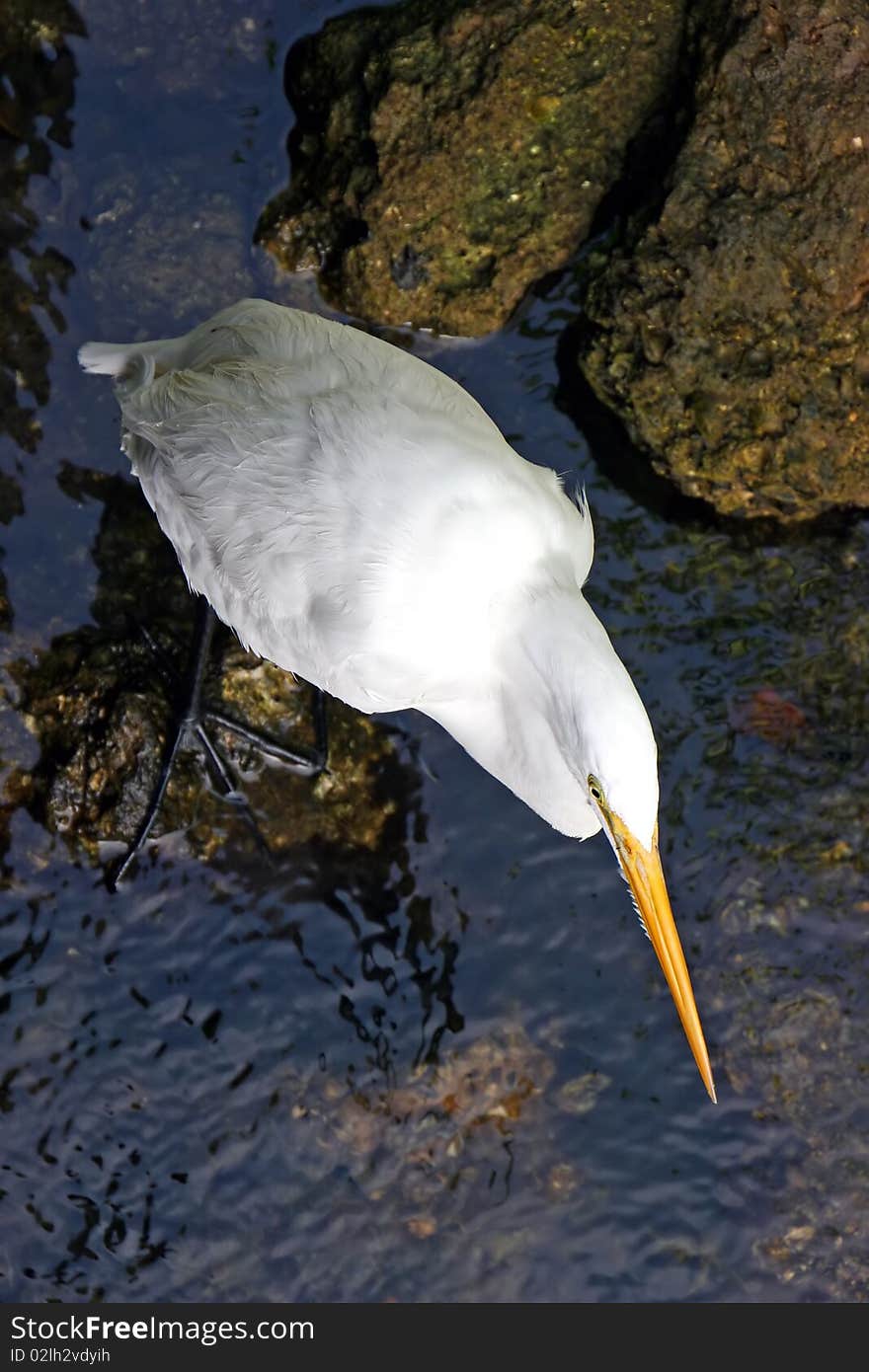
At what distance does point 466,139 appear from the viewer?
2.55m

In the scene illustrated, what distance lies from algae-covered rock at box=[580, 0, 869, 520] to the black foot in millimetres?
1067

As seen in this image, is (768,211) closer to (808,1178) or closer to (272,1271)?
(808,1178)

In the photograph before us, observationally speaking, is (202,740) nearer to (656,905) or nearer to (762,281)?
(656,905)

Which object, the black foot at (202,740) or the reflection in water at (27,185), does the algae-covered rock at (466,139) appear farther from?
the black foot at (202,740)

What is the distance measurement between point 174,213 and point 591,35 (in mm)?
1087

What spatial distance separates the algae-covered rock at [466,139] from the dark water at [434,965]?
0.50 feet

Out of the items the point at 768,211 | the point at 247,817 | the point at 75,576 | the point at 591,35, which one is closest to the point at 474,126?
the point at 591,35

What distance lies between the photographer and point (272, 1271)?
8.63ft

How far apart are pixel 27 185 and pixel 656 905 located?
2305 millimetres

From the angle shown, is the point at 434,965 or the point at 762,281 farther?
the point at 434,965

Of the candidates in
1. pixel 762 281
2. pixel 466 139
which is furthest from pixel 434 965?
pixel 466 139

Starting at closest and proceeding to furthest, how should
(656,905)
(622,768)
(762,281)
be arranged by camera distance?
1. (622,768)
2. (656,905)
3. (762,281)

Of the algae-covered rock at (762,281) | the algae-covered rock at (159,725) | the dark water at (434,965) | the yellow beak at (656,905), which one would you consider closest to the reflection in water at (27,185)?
the dark water at (434,965)
